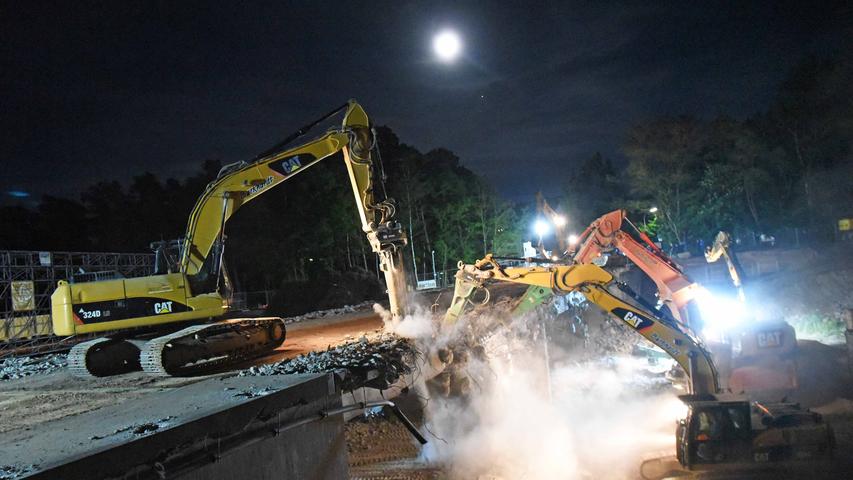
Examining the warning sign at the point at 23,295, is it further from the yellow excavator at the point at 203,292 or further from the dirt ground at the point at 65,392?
the yellow excavator at the point at 203,292

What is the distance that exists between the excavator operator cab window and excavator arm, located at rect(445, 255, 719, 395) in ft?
2.36

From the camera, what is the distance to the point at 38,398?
278 inches

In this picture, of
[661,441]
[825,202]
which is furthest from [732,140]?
[661,441]

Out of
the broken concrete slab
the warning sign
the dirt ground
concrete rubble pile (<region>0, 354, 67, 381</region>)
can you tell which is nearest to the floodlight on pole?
the dirt ground

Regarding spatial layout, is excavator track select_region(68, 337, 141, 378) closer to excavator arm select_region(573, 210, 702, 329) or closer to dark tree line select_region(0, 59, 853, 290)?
excavator arm select_region(573, 210, 702, 329)

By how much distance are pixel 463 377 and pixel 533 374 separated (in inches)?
128

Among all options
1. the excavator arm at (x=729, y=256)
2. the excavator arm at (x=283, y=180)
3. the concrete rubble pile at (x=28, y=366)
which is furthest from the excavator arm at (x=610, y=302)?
the concrete rubble pile at (x=28, y=366)

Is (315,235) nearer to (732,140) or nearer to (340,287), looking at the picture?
(340,287)

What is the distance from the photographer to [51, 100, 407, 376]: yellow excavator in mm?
8078

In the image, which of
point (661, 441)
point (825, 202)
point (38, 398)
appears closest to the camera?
point (38, 398)

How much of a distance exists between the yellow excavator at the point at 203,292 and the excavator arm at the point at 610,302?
1.67m

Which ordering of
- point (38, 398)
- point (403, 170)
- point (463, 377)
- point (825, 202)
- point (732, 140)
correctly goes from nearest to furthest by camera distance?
point (38, 398), point (463, 377), point (825, 202), point (732, 140), point (403, 170)

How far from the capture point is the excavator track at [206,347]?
7824 mm

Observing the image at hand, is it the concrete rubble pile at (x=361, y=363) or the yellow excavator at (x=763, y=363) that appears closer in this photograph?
the concrete rubble pile at (x=361, y=363)
